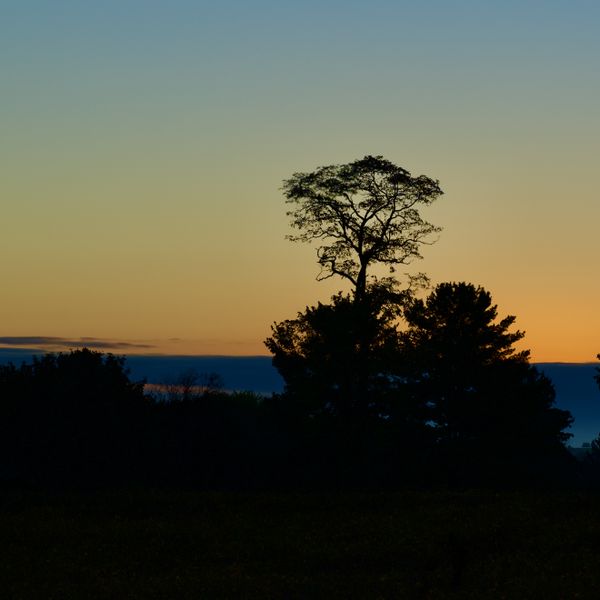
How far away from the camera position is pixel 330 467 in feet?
238

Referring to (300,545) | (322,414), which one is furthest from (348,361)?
(300,545)

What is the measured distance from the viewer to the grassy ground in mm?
34531

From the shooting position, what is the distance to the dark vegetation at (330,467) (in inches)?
1468

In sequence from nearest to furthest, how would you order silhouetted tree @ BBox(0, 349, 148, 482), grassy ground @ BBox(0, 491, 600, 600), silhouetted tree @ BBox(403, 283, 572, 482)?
1. grassy ground @ BBox(0, 491, 600, 600)
2. silhouetted tree @ BBox(0, 349, 148, 482)
3. silhouetted tree @ BBox(403, 283, 572, 482)

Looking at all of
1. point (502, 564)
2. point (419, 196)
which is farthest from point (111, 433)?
point (502, 564)

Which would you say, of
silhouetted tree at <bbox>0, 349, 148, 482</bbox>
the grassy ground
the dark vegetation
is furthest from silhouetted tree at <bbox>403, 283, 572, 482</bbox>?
the grassy ground

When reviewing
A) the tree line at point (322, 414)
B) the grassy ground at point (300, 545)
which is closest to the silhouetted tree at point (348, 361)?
the tree line at point (322, 414)

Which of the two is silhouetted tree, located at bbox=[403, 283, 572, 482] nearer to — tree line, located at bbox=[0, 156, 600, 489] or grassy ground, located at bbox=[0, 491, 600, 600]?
tree line, located at bbox=[0, 156, 600, 489]

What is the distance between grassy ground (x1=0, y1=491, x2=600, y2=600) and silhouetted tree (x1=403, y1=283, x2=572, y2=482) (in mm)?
32674

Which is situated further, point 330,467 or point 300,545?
point 330,467

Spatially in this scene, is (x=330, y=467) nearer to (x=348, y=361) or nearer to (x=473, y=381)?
(x=348, y=361)

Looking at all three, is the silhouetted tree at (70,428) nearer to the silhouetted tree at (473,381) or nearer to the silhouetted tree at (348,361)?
the silhouetted tree at (348,361)

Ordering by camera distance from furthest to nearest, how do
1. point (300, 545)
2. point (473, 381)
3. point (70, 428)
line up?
point (473, 381), point (70, 428), point (300, 545)

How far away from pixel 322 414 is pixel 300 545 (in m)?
32.2
